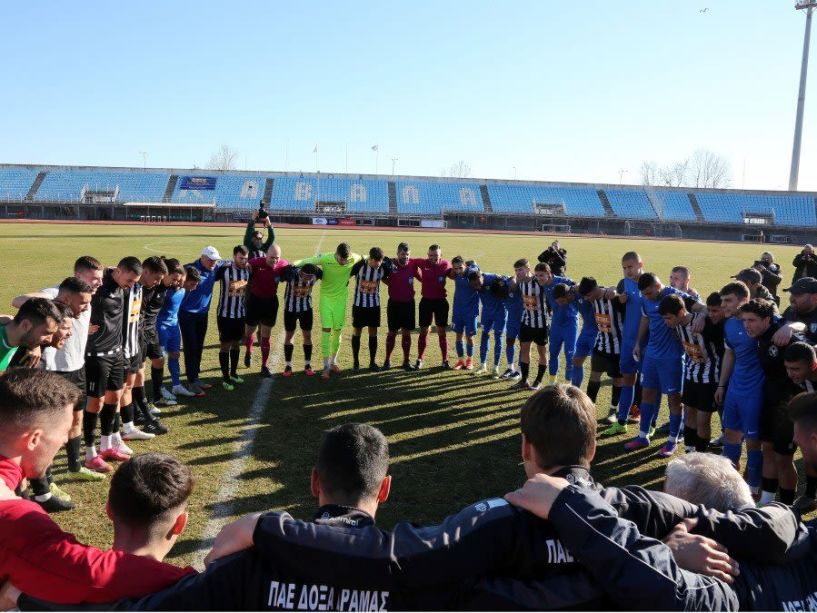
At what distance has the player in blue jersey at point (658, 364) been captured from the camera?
7.51 meters

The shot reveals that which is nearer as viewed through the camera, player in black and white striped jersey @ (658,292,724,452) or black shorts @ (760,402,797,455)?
black shorts @ (760,402,797,455)

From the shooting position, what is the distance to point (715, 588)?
6.83 ft

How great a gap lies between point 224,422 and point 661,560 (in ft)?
22.5

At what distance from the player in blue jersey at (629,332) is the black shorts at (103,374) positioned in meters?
6.48

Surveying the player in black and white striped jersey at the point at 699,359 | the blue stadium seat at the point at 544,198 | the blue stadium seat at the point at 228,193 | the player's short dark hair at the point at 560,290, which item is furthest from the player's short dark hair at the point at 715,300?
the blue stadium seat at the point at 544,198

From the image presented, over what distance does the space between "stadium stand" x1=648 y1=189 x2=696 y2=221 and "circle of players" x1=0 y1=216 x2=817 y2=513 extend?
7261 cm

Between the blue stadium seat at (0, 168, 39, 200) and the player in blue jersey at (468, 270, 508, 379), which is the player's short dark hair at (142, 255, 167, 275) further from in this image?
the blue stadium seat at (0, 168, 39, 200)

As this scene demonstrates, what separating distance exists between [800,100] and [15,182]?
95733 millimetres

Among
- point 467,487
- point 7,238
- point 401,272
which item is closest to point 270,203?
point 7,238

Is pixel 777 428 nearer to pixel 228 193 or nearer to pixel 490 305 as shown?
pixel 490 305

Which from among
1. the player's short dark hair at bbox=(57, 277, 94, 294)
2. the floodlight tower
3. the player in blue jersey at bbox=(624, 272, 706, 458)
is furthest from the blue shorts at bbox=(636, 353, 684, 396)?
the floodlight tower

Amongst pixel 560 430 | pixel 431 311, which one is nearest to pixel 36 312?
pixel 560 430

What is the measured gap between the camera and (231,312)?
9.63 m

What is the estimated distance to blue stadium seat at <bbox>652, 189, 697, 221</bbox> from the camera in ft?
257
